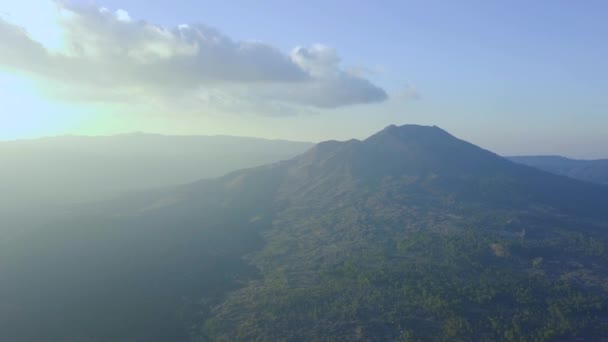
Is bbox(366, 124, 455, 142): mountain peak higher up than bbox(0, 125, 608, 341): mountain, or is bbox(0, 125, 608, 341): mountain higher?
bbox(366, 124, 455, 142): mountain peak

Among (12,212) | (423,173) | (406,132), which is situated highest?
(406,132)

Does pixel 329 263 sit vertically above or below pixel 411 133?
below

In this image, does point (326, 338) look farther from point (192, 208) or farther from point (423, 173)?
point (423, 173)

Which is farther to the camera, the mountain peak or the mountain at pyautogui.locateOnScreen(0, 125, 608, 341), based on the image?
the mountain peak

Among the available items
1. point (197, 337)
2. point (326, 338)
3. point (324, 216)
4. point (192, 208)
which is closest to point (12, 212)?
point (192, 208)

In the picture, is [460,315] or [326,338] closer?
[326,338]

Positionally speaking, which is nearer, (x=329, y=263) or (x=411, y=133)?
(x=329, y=263)

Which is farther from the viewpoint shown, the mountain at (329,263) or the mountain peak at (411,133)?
the mountain peak at (411,133)

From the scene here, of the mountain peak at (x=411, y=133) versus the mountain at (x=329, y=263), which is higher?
the mountain peak at (x=411, y=133)
